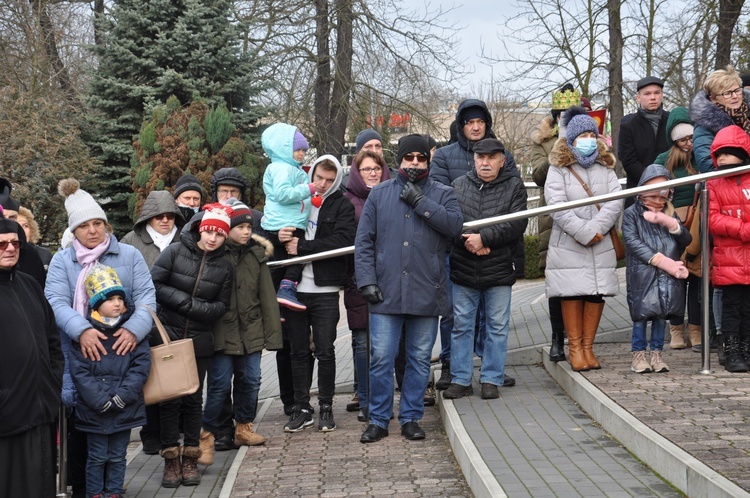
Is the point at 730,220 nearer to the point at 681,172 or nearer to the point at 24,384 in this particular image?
the point at 681,172

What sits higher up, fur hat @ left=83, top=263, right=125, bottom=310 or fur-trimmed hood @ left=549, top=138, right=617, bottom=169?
fur-trimmed hood @ left=549, top=138, right=617, bottom=169

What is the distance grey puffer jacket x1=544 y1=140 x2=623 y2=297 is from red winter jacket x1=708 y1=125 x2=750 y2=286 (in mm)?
700

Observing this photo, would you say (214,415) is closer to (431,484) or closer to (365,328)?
(365,328)

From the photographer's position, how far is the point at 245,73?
63.6ft

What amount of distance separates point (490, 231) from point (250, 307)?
70.4 inches

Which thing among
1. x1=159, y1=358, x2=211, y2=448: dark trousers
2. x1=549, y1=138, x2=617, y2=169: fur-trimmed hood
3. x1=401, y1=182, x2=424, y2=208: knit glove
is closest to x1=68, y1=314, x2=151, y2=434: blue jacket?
x1=159, y1=358, x2=211, y2=448: dark trousers

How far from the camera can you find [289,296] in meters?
7.54

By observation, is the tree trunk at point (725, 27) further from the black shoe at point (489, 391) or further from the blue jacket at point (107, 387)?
the blue jacket at point (107, 387)

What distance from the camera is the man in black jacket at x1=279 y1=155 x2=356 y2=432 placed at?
7.52 m

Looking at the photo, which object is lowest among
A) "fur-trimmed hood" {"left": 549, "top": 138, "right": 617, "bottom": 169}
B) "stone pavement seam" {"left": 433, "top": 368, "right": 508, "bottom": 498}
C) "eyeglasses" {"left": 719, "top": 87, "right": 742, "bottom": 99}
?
"stone pavement seam" {"left": 433, "top": 368, "right": 508, "bottom": 498}

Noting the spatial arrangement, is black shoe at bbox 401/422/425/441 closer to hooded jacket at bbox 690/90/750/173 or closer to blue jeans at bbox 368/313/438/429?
blue jeans at bbox 368/313/438/429

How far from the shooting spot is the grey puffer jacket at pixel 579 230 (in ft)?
24.4

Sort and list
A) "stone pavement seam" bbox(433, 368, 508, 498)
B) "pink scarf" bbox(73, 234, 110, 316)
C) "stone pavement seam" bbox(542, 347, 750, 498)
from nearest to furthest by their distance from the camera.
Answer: "stone pavement seam" bbox(542, 347, 750, 498), "stone pavement seam" bbox(433, 368, 508, 498), "pink scarf" bbox(73, 234, 110, 316)

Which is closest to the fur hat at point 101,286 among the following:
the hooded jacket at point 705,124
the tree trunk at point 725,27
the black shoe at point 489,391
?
the black shoe at point 489,391
